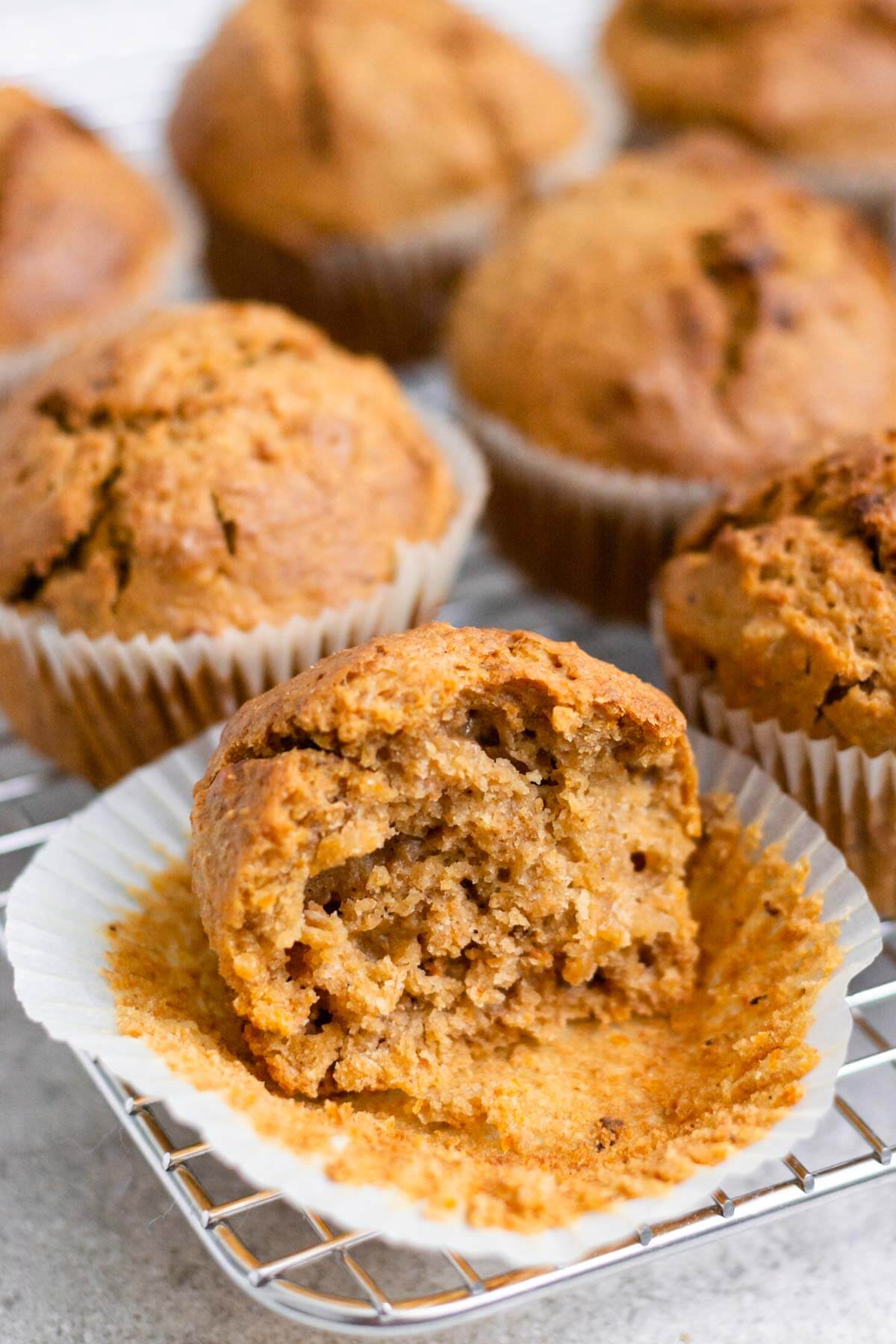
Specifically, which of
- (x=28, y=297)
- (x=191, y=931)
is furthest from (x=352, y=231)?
(x=191, y=931)

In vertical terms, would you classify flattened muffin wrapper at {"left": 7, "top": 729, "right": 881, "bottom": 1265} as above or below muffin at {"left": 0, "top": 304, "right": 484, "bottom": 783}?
below

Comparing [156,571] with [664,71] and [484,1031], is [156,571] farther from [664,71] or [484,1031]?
[664,71]

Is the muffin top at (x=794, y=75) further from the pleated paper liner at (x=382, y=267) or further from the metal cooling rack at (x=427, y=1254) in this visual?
the metal cooling rack at (x=427, y=1254)

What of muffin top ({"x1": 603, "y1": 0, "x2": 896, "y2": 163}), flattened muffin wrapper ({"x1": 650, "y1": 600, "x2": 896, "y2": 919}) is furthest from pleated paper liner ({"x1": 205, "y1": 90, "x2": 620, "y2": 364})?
flattened muffin wrapper ({"x1": 650, "y1": 600, "x2": 896, "y2": 919})

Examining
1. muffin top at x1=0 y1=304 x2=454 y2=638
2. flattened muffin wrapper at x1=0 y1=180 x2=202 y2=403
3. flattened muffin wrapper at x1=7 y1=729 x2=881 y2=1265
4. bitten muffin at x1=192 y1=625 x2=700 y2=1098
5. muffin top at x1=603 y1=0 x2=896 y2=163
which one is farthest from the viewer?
muffin top at x1=603 y1=0 x2=896 y2=163

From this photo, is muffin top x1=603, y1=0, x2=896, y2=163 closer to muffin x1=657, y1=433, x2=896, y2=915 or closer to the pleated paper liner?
the pleated paper liner
